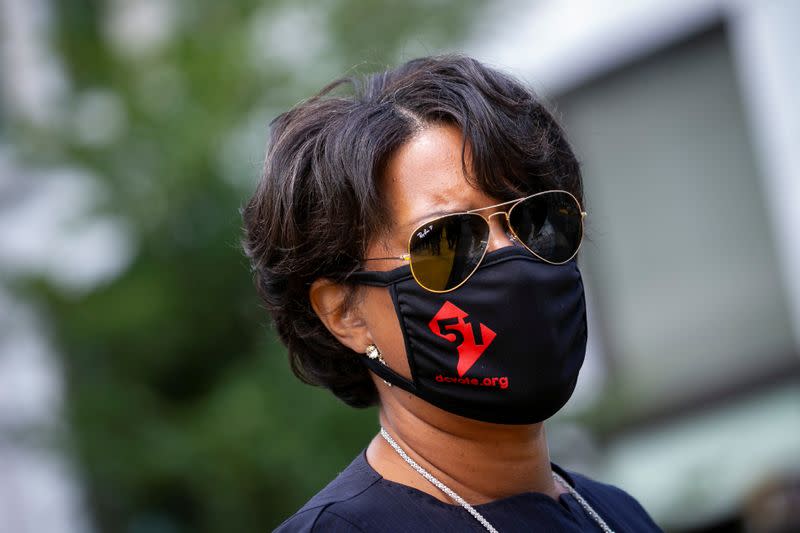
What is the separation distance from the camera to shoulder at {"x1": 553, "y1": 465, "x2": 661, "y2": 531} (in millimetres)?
2389

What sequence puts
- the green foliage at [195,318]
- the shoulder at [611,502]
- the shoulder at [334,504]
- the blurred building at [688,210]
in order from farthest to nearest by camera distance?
the blurred building at [688,210], the green foliage at [195,318], the shoulder at [611,502], the shoulder at [334,504]

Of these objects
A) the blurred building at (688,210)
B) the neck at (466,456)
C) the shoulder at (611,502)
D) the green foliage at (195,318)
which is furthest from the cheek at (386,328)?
the blurred building at (688,210)

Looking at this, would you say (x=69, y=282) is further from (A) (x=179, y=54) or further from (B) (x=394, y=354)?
(B) (x=394, y=354)

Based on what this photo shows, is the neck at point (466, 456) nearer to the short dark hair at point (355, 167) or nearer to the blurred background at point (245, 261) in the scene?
the short dark hair at point (355, 167)

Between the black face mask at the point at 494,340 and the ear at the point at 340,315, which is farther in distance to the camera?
the ear at the point at 340,315

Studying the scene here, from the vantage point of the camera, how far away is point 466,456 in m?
2.14

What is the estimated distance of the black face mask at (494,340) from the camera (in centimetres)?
208

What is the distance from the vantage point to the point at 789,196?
659 cm

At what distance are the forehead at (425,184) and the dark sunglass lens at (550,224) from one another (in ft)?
0.24

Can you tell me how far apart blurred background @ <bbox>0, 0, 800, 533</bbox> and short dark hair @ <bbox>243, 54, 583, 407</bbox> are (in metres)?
1.58

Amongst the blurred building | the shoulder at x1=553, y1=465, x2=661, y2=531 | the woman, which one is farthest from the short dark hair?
the blurred building

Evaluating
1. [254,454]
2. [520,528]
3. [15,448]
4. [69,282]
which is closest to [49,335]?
[69,282]

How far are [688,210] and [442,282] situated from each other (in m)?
5.55

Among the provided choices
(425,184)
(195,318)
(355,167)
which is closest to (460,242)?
(425,184)
